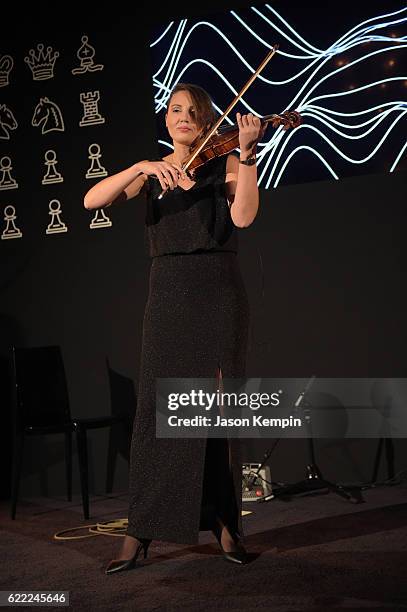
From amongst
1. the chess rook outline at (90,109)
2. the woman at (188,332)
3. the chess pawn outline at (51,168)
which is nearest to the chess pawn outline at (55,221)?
the chess pawn outline at (51,168)

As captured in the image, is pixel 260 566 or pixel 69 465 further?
pixel 69 465

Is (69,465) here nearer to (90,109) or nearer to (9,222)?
(9,222)

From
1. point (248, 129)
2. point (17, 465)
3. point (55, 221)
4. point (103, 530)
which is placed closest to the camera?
point (248, 129)

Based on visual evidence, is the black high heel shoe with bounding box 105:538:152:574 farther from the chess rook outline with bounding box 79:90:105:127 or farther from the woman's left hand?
the chess rook outline with bounding box 79:90:105:127

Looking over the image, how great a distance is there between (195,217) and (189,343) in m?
0.42

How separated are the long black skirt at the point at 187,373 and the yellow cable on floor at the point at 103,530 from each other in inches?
31.3

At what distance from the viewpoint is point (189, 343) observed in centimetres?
263

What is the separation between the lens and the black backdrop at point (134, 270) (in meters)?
4.33

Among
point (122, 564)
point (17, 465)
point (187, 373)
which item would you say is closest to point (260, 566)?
point (122, 564)

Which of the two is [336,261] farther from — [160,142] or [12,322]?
[12,322]

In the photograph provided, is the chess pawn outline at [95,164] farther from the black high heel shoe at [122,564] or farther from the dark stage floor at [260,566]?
the black high heel shoe at [122,564]

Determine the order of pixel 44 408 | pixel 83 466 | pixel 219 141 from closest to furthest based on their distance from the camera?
pixel 219 141 → pixel 83 466 → pixel 44 408

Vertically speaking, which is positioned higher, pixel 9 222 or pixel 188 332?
pixel 9 222

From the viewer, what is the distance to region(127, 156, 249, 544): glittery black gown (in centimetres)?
259
